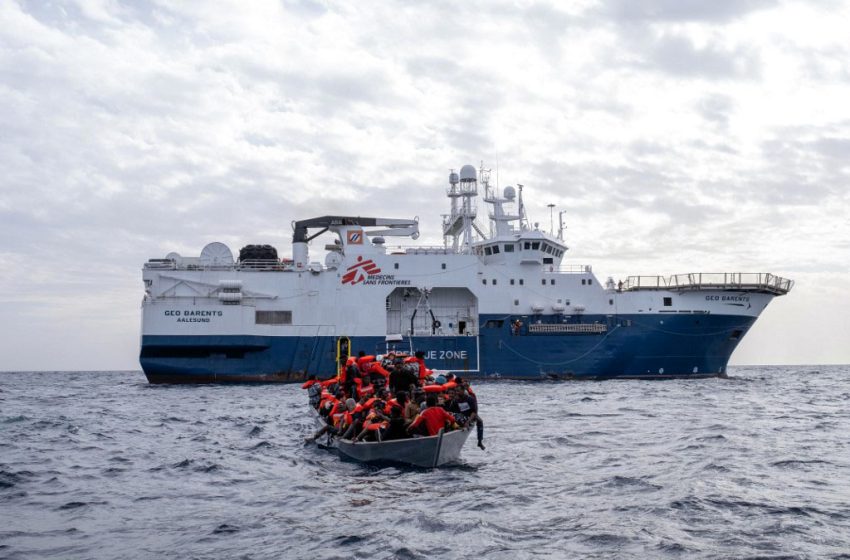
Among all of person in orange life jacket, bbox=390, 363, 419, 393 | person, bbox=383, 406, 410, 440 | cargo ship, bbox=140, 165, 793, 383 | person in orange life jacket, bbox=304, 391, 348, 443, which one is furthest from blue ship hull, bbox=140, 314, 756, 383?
person, bbox=383, 406, 410, 440

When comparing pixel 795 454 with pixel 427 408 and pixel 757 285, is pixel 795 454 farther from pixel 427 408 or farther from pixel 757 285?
pixel 757 285

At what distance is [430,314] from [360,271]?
16.2 ft

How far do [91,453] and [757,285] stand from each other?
39405 millimetres

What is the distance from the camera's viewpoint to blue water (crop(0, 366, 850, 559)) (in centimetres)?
1030

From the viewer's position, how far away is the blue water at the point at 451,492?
10.3m

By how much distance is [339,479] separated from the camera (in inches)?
598

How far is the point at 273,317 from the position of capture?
45031mm

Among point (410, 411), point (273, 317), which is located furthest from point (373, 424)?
point (273, 317)

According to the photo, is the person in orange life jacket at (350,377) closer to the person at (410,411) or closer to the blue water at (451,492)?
the blue water at (451,492)

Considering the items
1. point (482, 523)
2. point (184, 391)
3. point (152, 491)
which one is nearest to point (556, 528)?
point (482, 523)

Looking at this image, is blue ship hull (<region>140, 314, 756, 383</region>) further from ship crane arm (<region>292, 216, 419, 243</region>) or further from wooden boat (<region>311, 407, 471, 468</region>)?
wooden boat (<region>311, 407, 471, 468</region>)

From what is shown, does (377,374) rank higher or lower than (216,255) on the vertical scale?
lower

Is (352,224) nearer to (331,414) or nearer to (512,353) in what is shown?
(512,353)

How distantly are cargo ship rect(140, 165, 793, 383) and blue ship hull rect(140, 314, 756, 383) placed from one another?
6cm
